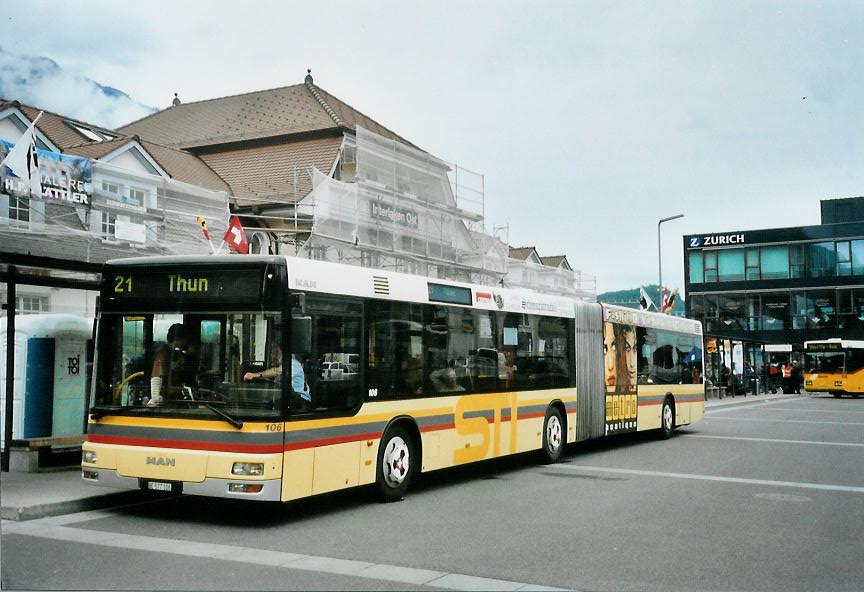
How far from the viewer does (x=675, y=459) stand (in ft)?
50.9

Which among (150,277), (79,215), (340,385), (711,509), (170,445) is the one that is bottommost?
(711,509)

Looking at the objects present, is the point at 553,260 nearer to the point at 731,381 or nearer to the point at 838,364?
the point at 731,381

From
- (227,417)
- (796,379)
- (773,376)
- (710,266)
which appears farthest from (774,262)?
(227,417)

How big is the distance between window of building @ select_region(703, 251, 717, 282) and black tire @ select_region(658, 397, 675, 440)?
58.9 metres

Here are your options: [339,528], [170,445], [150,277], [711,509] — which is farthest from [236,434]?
[711,509]

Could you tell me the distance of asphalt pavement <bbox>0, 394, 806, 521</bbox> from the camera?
890cm

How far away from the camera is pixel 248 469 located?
27.7 feet

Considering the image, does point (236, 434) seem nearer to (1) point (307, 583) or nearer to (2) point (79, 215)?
(1) point (307, 583)

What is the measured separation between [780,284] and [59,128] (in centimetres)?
5896

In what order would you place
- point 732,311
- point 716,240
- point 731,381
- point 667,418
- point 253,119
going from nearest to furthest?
1. point 667,418
2. point 253,119
3. point 731,381
4. point 732,311
5. point 716,240

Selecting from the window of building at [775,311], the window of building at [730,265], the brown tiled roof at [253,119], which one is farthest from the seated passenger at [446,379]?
the window of building at [730,265]

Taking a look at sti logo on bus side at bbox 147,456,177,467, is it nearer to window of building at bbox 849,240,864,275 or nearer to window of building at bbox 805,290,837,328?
window of building at bbox 805,290,837,328

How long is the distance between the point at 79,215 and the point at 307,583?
1825 centimetres

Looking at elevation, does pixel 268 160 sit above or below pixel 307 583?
above
